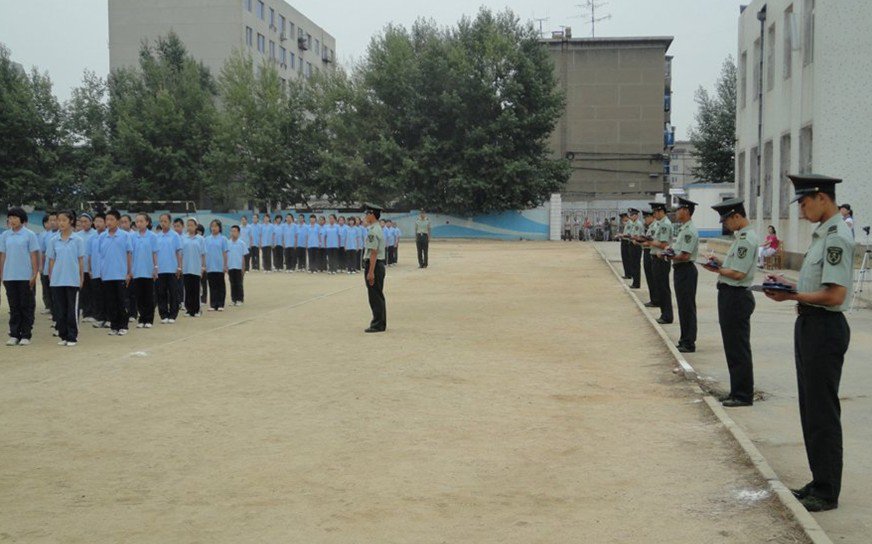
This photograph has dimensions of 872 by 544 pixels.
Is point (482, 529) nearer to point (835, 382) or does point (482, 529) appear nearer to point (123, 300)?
point (835, 382)

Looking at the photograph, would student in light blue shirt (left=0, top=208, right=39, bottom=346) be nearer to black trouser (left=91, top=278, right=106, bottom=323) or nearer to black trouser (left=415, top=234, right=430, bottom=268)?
black trouser (left=91, top=278, right=106, bottom=323)

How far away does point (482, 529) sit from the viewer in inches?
194

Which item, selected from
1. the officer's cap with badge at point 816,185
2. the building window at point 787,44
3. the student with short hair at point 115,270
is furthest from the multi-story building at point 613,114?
the officer's cap with badge at point 816,185

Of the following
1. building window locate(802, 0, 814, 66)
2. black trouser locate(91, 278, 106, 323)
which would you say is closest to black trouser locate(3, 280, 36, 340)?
black trouser locate(91, 278, 106, 323)

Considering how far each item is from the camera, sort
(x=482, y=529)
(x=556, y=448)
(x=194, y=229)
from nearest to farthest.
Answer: (x=482, y=529), (x=556, y=448), (x=194, y=229)

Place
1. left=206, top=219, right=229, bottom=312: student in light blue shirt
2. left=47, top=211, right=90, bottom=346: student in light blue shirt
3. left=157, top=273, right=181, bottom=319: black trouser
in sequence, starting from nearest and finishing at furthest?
left=47, top=211, right=90, bottom=346: student in light blue shirt, left=157, top=273, right=181, bottom=319: black trouser, left=206, top=219, right=229, bottom=312: student in light blue shirt

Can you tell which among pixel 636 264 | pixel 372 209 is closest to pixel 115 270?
pixel 372 209

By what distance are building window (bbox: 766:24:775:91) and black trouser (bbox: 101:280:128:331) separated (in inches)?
895

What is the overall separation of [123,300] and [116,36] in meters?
58.6

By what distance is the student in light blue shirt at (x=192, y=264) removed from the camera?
1609 centimetres

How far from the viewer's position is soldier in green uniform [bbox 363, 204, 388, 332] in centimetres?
1347

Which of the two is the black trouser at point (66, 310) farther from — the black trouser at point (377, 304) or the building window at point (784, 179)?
the building window at point (784, 179)

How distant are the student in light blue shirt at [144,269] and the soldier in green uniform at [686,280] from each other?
27.3 feet

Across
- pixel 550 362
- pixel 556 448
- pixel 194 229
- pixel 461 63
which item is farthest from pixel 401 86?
pixel 556 448
